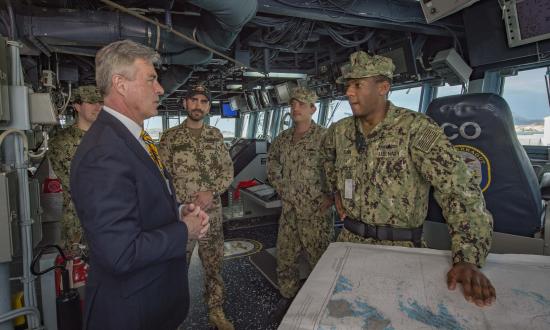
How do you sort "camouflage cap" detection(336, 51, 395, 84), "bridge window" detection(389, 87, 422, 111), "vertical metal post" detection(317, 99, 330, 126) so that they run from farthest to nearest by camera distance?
"vertical metal post" detection(317, 99, 330, 126)
"bridge window" detection(389, 87, 422, 111)
"camouflage cap" detection(336, 51, 395, 84)

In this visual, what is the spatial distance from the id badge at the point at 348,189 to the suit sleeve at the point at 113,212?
91cm

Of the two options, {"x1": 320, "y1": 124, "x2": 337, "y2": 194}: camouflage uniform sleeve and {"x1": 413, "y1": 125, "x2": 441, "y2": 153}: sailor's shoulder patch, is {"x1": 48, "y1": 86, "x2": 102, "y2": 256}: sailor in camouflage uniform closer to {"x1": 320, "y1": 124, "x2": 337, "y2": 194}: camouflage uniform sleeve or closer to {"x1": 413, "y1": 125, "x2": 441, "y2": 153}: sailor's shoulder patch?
{"x1": 320, "y1": 124, "x2": 337, "y2": 194}: camouflage uniform sleeve

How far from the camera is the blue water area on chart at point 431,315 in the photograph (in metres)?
0.76

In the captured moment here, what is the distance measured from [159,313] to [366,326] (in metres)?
0.76

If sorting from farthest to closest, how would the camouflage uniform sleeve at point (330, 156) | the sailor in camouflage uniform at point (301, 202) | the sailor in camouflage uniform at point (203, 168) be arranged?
the sailor in camouflage uniform at point (301, 202) → the sailor in camouflage uniform at point (203, 168) → the camouflage uniform sleeve at point (330, 156)

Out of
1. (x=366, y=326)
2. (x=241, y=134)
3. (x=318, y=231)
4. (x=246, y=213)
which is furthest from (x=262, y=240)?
(x=241, y=134)

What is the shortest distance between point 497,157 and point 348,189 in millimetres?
823

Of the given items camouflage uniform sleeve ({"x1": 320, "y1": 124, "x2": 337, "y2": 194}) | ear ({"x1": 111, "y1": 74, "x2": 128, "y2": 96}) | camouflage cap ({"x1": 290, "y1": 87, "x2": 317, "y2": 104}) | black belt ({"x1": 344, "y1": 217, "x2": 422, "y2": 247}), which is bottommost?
black belt ({"x1": 344, "y1": 217, "x2": 422, "y2": 247})

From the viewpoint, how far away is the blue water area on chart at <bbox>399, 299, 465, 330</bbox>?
0.76 meters

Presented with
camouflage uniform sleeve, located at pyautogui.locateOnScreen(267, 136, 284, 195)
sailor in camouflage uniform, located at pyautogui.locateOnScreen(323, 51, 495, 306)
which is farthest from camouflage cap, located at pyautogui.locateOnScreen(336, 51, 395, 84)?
camouflage uniform sleeve, located at pyautogui.locateOnScreen(267, 136, 284, 195)

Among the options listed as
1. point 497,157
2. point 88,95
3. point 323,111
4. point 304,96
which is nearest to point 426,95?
point 323,111

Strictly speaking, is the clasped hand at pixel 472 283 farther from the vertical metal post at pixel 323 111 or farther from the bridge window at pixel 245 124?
the bridge window at pixel 245 124

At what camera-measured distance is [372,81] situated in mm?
1565

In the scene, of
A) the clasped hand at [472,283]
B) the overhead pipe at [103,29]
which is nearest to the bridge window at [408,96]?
the overhead pipe at [103,29]
